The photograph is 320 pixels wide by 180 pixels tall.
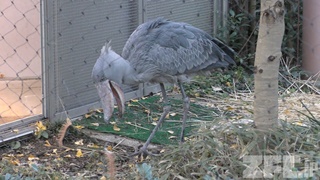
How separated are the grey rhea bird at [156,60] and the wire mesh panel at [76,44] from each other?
553 millimetres

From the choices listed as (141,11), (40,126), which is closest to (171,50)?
(40,126)

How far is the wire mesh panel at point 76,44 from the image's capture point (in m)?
4.57

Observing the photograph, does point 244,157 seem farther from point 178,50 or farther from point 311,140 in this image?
point 178,50

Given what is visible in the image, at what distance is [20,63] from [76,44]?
0.45 metres

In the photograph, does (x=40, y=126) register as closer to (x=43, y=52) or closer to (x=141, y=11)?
(x=43, y=52)

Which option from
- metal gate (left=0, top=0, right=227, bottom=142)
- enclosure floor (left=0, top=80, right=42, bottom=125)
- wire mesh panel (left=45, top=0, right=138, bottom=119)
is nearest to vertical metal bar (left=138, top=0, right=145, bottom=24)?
metal gate (left=0, top=0, right=227, bottom=142)

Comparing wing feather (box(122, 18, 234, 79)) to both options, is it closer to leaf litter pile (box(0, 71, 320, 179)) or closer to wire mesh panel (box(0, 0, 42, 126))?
leaf litter pile (box(0, 71, 320, 179))

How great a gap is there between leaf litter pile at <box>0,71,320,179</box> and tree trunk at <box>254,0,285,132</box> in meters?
0.13

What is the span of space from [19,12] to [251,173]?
2.25 m

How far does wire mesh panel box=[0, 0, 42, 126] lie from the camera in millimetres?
4457

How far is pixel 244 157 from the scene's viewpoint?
300cm

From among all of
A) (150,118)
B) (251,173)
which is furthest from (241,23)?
(251,173)

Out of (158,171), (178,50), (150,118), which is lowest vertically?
(150,118)

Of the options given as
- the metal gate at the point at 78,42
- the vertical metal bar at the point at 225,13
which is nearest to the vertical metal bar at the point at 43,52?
the metal gate at the point at 78,42
